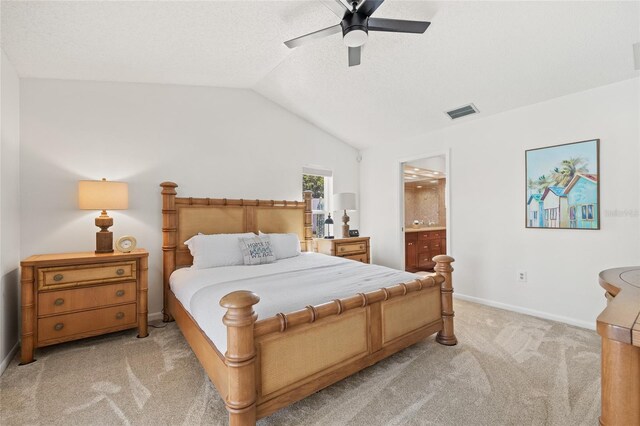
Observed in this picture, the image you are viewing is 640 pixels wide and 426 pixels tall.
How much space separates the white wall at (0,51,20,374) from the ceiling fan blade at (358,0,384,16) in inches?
112

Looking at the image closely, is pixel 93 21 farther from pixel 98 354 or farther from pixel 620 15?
pixel 620 15

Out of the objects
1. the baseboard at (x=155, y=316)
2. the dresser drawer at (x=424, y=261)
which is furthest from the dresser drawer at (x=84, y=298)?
the dresser drawer at (x=424, y=261)

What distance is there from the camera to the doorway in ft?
16.5

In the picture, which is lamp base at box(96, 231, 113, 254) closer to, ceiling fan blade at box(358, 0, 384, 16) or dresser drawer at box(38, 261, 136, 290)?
dresser drawer at box(38, 261, 136, 290)

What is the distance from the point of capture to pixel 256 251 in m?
3.12

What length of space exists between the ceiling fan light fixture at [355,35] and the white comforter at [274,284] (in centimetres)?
179

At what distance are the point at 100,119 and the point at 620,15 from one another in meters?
4.68

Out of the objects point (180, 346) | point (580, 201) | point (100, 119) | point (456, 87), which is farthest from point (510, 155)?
point (100, 119)

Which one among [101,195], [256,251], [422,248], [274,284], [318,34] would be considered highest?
[318,34]

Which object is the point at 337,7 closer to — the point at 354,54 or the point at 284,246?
the point at 354,54

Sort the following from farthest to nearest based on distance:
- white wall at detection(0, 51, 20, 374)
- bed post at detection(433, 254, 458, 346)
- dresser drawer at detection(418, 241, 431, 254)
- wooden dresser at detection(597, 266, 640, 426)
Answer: dresser drawer at detection(418, 241, 431, 254) < bed post at detection(433, 254, 458, 346) < white wall at detection(0, 51, 20, 374) < wooden dresser at detection(597, 266, 640, 426)

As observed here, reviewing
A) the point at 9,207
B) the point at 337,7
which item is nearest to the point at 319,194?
the point at 337,7

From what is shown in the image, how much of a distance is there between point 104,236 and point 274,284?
191cm

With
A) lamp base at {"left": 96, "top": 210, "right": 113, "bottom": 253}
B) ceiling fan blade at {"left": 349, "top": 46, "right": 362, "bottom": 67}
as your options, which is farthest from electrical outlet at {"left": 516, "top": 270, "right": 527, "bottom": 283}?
lamp base at {"left": 96, "top": 210, "right": 113, "bottom": 253}
